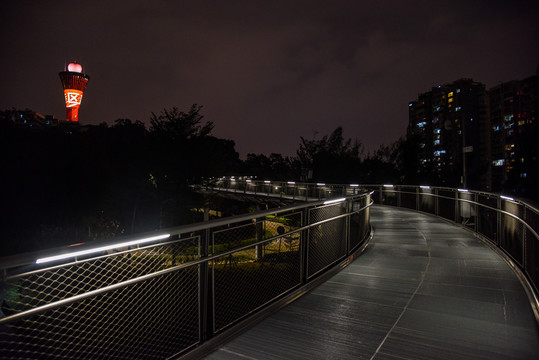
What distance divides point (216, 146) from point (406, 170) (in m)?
25.3

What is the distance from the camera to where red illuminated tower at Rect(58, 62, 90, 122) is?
63.3m

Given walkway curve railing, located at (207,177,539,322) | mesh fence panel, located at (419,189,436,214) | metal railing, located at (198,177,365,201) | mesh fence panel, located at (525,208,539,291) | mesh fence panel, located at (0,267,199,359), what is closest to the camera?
mesh fence panel, located at (0,267,199,359)

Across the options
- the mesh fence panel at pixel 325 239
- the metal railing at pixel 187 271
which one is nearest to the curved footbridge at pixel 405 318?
the mesh fence panel at pixel 325 239

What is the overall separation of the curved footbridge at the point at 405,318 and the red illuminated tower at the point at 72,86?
68486mm

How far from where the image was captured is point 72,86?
209 ft

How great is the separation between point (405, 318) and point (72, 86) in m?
71.9

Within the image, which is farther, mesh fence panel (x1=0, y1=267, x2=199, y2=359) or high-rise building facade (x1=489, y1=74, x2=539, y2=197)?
high-rise building facade (x1=489, y1=74, x2=539, y2=197)

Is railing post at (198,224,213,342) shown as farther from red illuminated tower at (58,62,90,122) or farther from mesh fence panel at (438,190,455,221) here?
red illuminated tower at (58,62,90,122)

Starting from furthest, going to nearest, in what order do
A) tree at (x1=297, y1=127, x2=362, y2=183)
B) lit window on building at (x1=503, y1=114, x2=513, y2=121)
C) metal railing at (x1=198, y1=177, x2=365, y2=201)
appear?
lit window on building at (x1=503, y1=114, x2=513, y2=121)
tree at (x1=297, y1=127, x2=362, y2=183)
metal railing at (x1=198, y1=177, x2=365, y2=201)

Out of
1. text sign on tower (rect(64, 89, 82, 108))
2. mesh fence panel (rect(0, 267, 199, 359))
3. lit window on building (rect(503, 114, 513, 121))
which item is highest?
lit window on building (rect(503, 114, 513, 121))

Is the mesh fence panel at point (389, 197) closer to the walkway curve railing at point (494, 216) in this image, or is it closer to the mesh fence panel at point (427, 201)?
the walkway curve railing at point (494, 216)

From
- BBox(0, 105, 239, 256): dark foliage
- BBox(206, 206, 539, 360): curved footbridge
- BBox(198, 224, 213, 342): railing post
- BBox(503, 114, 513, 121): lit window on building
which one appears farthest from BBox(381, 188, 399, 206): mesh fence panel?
BBox(503, 114, 513, 121): lit window on building

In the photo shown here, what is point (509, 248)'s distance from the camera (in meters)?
7.46

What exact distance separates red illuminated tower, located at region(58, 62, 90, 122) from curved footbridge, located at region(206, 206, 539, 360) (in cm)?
6849
